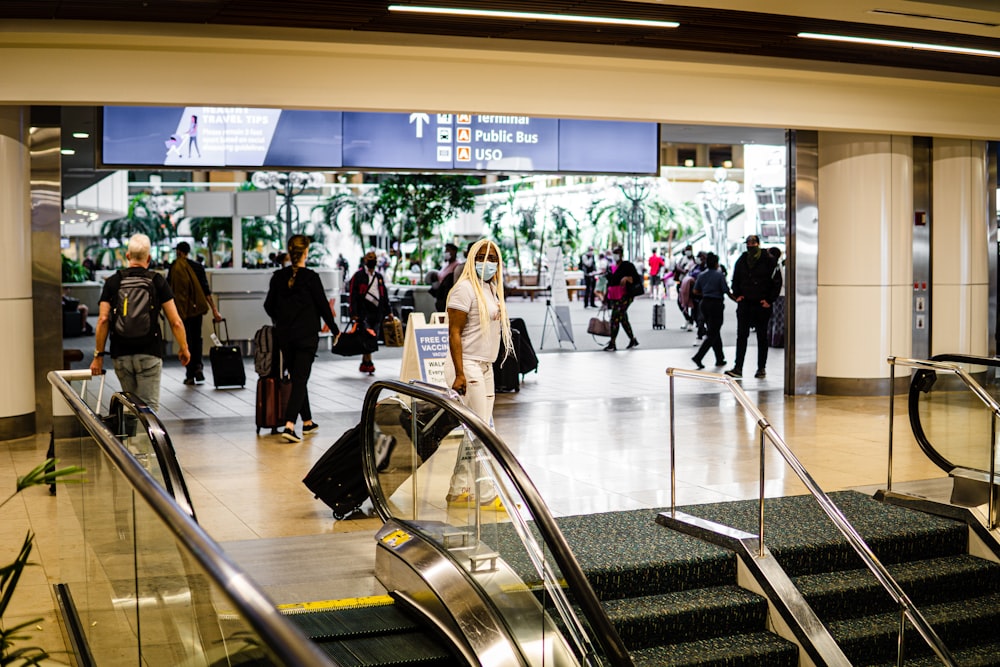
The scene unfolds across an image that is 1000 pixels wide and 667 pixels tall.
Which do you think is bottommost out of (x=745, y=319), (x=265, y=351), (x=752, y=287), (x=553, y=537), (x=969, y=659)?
(x=969, y=659)

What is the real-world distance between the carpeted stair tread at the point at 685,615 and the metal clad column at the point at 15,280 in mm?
6031

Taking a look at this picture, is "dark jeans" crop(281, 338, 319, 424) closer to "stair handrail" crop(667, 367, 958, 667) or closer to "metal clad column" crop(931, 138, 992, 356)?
"stair handrail" crop(667, 367, 958, 667)

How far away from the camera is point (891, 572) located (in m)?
6.35

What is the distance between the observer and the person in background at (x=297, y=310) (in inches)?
359

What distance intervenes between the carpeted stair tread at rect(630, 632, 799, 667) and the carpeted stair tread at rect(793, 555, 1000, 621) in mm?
465

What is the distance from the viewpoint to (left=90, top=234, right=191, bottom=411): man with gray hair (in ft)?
23.9

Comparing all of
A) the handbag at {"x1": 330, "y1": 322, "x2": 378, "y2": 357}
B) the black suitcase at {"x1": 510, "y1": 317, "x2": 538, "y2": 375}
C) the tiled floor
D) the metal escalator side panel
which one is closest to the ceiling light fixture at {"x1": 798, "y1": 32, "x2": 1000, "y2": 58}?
the tiled floor

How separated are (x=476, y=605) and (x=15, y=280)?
626 cm

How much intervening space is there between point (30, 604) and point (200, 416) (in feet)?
18.1

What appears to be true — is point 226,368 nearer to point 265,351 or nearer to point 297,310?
point 265,351

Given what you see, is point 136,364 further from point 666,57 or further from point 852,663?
point 666,57

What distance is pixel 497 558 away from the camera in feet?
15.4

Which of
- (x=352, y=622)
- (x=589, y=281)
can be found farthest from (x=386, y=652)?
(x=589, y=281)

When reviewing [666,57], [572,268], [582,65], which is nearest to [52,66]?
[582,65]
